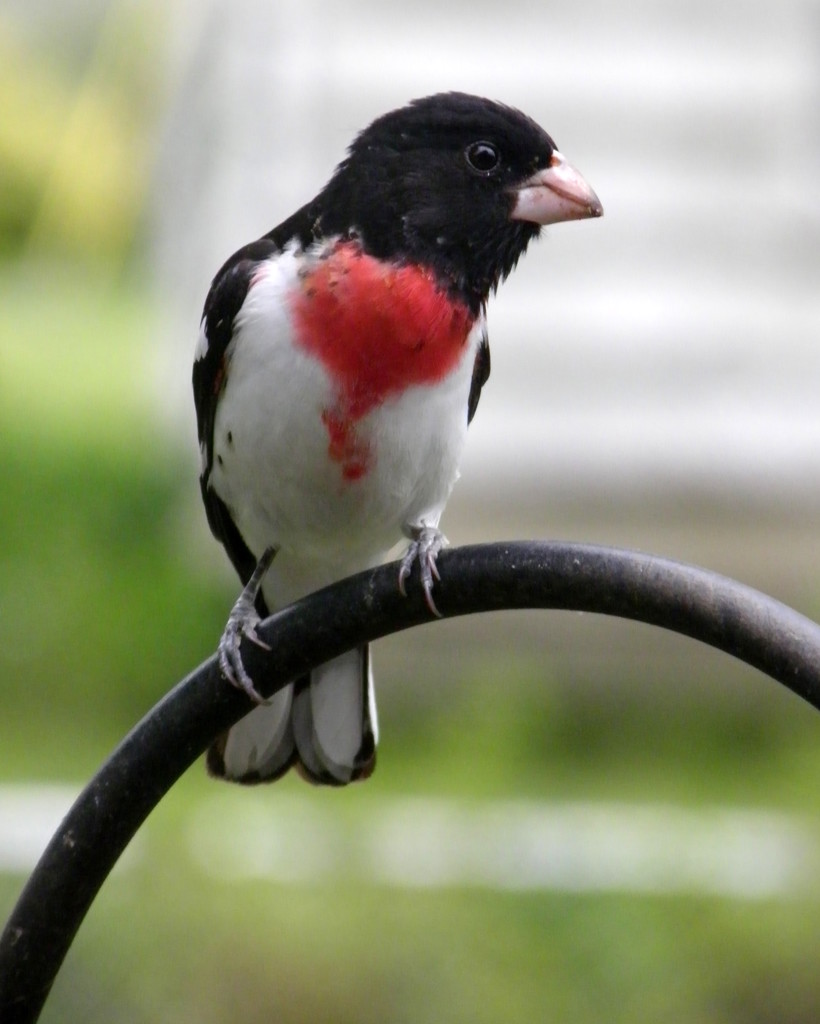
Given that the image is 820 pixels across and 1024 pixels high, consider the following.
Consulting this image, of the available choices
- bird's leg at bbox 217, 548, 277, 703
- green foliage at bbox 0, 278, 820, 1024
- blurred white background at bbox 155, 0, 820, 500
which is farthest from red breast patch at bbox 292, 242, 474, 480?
blurred white background at bbox 155, 0, 820, 500

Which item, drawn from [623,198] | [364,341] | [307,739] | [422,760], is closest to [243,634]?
[307,739]

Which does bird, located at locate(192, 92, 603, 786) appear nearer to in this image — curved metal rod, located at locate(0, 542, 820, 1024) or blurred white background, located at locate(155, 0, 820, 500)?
curved metal rod, located at locate(0, 542, 820, 1024)

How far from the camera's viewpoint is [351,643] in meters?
2.00

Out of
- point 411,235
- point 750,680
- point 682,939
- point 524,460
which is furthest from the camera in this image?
point 524,460

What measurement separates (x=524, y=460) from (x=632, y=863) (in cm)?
181

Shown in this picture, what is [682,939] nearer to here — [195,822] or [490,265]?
[195,822]

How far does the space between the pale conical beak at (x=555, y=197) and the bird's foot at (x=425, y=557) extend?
552mm

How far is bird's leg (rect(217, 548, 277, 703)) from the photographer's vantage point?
6.62ft

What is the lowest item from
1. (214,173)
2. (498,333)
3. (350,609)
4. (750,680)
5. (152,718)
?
(750,680)

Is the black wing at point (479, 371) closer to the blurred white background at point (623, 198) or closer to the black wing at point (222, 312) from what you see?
the black wing at point (222, 312)

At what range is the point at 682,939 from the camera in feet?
12.6

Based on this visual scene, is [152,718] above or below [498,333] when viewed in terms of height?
below

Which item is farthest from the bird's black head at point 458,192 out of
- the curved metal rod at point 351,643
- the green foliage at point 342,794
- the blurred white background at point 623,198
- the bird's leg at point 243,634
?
the blurred white background at point 623,198

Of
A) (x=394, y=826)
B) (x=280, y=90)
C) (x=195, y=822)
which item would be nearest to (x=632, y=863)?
(x=394, y=826)
